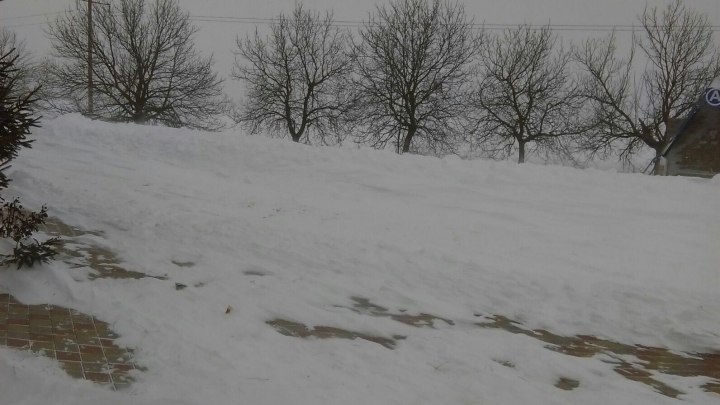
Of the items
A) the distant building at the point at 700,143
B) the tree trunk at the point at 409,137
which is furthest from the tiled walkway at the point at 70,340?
the tree trunk at the point at 409,137

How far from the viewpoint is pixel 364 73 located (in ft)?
84.1

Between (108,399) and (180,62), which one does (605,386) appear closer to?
(108,399)

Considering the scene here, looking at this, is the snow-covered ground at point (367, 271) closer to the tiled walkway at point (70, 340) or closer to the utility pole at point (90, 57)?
the tiled walkway at point (70, 340)

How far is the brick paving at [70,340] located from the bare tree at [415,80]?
2111cm

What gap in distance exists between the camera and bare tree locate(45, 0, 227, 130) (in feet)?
90.8

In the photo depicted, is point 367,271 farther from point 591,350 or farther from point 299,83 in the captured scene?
point 299,83

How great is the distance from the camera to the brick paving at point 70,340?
321 centimetres

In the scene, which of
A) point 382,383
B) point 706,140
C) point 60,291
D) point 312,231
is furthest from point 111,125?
point 706,140

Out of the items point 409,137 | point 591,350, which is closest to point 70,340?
point 591,350

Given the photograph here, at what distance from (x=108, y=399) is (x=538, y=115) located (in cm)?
2820

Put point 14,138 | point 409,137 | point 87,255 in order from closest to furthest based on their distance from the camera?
point 14,138, point 87,255, point 409,137

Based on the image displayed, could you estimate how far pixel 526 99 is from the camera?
28828 mm

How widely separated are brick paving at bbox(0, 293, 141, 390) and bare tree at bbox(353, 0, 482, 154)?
21105 mm

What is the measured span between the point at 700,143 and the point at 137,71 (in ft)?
81.2
